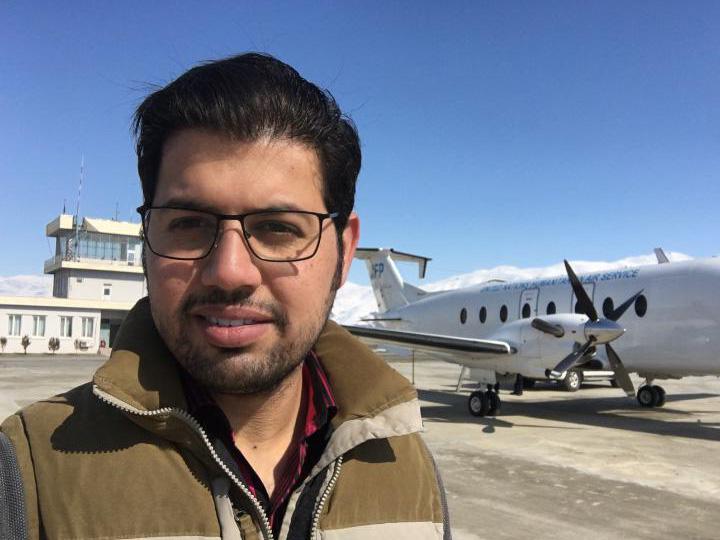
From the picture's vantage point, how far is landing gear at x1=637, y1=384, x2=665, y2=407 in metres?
14.4

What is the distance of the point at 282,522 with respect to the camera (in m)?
1.29

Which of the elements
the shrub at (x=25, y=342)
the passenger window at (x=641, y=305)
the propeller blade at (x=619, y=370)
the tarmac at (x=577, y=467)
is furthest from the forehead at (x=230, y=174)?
the shrub at (x=25, y=342)

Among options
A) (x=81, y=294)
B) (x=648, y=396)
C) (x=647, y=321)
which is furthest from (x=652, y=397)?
(x=81, y=294)

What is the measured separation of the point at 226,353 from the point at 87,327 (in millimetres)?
41186

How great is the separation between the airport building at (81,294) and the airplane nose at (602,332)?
1225 inches

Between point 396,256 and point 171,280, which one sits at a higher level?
point 396,256

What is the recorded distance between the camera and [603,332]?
10703mm

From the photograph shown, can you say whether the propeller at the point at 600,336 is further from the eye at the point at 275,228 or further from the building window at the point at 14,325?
the building window at the point at 14,325

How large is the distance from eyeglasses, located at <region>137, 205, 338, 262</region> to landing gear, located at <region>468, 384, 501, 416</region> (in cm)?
1188

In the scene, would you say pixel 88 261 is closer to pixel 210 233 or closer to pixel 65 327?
pixel 65 327

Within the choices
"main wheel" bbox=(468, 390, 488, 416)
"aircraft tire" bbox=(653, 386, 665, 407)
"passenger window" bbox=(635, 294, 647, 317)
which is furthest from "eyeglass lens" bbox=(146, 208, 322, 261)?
"aircraft tire" bbox=(653, 386, 665, 407)

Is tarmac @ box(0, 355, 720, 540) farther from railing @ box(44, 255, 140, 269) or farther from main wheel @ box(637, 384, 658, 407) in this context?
railing @ box(44, 255, 140, 269)

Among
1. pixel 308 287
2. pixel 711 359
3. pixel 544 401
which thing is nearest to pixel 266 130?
pixel 308 287

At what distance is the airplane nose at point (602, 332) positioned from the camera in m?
10.7
